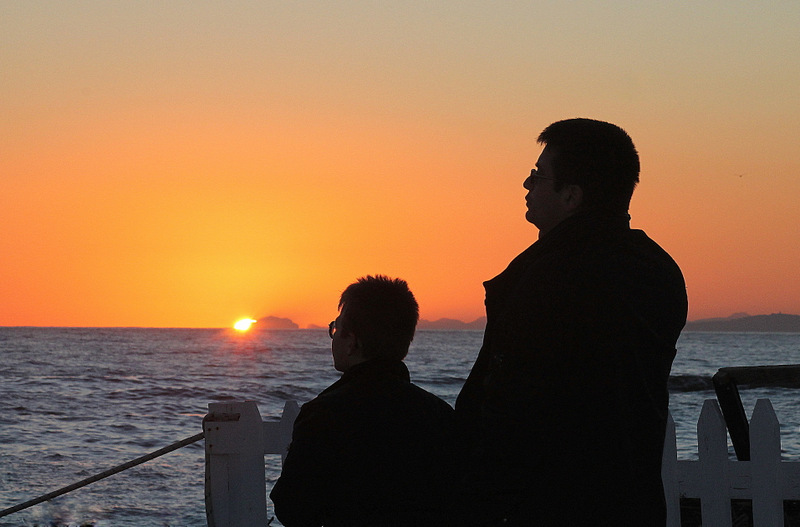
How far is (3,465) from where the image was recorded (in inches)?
470

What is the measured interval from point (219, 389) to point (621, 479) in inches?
1071

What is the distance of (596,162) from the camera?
1969 mm

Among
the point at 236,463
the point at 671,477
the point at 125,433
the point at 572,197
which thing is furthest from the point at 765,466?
the point at 125,433

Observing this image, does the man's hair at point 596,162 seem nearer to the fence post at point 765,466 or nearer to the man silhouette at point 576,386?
the man silhouette at point 576,386

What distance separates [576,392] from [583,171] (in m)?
0.55

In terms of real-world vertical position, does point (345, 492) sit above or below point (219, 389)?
above

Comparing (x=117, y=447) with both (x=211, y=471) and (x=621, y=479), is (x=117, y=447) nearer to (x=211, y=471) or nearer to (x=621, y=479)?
(x=211, y=471)

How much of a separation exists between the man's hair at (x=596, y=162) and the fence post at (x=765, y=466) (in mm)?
1733

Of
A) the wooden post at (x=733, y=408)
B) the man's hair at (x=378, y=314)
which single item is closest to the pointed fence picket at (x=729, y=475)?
the wooden post at (x=733, y=408)

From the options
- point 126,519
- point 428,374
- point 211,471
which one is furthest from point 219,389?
point 211,471

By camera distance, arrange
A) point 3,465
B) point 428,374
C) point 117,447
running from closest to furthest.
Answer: point 3,465 < point 117,447 < point 428,374

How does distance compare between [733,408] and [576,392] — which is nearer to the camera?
[576,392]

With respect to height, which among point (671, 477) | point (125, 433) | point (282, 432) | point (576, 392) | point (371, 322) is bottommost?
point (125, 433)

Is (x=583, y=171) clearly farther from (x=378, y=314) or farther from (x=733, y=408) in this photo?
(x=733, y=408)
